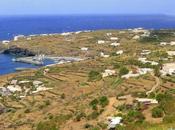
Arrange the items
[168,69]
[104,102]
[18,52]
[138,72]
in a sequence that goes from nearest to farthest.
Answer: [104,102] < [168,69] < [138,72] < [18,52]

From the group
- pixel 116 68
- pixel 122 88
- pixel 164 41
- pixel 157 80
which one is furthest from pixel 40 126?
pixel 164 41

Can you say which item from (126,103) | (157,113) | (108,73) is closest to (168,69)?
(108,73)

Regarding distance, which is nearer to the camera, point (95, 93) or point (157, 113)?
point (157, 113)

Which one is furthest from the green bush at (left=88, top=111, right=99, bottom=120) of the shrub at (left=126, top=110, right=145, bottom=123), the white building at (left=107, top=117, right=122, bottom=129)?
the white building at (left=107, top=117, right=122, bottom=129)

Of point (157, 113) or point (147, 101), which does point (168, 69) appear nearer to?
point (147, 101)

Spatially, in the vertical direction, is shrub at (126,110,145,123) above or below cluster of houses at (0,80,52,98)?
above

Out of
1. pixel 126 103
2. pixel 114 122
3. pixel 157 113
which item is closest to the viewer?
pixel 114 122

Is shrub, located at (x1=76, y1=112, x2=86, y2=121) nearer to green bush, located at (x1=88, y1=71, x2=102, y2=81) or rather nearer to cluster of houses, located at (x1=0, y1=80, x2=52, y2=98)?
cluster of houses, located at (x1=0, y1=80, x2=52, y2=98)

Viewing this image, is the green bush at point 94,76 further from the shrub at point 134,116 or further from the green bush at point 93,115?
the shrub at point 134,116

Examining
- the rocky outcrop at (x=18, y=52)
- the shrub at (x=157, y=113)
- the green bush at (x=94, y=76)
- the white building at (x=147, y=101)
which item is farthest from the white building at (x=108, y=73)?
the rocky outcrop at (x=18, y=52)
